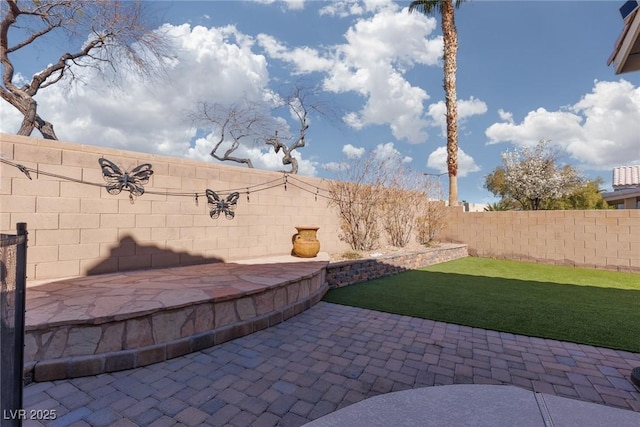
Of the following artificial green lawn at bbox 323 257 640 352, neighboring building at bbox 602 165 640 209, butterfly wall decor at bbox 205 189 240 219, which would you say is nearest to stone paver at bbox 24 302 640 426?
artificial green lawn at bbox 323 257 640 352

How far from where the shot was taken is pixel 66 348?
2729 millimetres

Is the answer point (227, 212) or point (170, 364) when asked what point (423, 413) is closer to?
point (170, 364)

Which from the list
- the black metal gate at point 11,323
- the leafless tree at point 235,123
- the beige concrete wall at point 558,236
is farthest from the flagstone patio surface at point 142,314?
the leafless tree at point 235,123

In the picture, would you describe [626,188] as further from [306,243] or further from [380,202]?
[306,243]

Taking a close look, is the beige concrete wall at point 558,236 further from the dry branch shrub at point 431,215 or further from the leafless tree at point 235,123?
the leafless tree at point 235,123

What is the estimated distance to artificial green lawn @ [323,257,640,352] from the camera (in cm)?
397

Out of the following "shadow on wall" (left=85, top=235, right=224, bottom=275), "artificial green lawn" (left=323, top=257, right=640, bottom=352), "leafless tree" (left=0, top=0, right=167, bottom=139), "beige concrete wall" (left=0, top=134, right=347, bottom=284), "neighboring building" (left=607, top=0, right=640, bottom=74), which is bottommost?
"artificial green lawn" (left=323, top=257, right=640, bottom=352)

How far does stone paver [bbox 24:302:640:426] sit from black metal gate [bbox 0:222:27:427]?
3.48 feet

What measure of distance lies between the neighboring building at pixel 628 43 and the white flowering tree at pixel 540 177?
14.4 metres

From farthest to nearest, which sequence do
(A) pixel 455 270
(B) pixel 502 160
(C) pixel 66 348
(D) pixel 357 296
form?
(B) pixel 502 160
(A) pixel 455 270
(D) pixel 357 296
(C) pixel 66 348

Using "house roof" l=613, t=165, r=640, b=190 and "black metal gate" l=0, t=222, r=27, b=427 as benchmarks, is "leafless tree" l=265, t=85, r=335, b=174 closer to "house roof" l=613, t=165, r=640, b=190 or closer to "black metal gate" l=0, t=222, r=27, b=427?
"black metal gate" l=0, t=222, r=27, b=427

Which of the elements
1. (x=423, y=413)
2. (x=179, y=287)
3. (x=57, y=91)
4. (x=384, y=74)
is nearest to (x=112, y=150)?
(x=179, y=287)

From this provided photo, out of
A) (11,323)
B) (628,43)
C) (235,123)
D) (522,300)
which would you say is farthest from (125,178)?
(235,123)

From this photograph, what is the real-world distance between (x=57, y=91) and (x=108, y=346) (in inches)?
406
